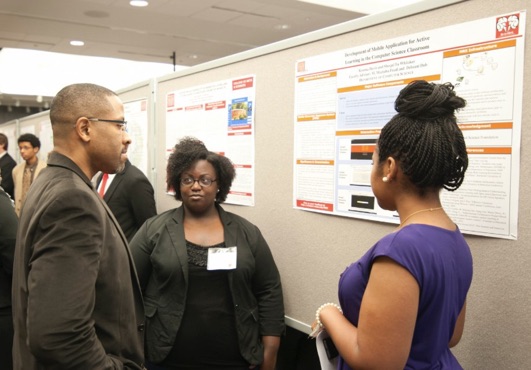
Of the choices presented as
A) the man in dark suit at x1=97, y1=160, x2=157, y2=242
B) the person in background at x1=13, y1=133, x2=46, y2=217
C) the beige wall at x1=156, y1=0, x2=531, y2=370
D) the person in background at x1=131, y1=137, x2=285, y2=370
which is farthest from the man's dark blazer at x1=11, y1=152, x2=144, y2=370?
the person in background at x1=13, y1=133, x2=46, y2=217

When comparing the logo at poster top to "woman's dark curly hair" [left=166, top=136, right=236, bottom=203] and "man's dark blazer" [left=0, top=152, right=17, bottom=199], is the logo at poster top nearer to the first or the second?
"woman's dark curly hair" [left=166, top=136, right=236, bottom=203]

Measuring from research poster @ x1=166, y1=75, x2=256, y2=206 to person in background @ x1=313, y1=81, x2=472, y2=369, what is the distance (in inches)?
39.6

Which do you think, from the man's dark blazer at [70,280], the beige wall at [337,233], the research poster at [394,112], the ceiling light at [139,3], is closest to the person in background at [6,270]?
the man's dark blazer at [70,280]

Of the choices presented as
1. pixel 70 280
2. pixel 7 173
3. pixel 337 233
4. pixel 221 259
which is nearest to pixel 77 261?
pixel 70 280

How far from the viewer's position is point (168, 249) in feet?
5.78

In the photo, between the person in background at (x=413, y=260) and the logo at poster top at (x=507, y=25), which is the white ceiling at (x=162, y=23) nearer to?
the logo at poster top at (x=507, y=25)

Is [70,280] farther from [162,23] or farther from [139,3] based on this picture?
[162,23]

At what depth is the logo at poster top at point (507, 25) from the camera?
1.10 metres

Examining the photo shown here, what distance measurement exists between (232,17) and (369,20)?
5581 millimetres

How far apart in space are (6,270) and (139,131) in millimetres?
1145

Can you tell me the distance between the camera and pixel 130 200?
2.46 meters

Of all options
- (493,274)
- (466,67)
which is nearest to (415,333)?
(493,274)

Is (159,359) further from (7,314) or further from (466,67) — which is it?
(466,67)

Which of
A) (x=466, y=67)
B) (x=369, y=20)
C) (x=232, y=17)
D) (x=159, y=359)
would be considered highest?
(x=232, y=17)
